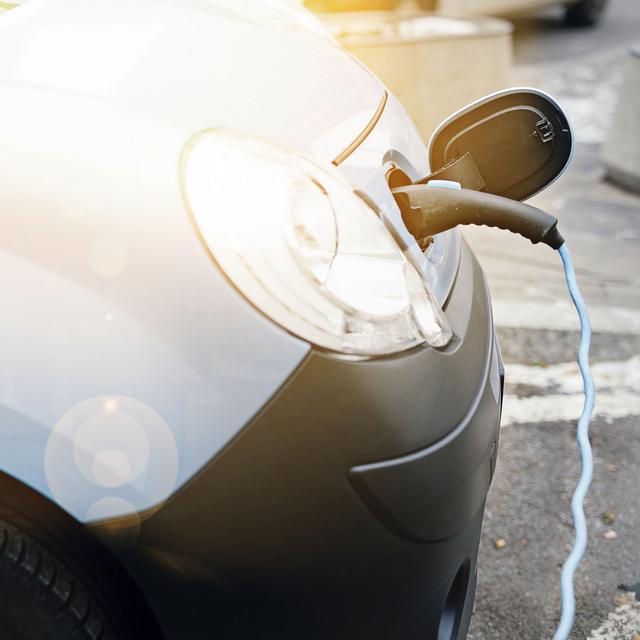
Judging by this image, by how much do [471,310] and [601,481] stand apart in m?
1.39

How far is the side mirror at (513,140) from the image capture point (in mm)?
2092

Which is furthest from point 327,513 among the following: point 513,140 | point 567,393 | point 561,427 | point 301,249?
point 567,393

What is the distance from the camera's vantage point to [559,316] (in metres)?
4.18

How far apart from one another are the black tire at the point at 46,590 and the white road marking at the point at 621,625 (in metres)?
1.36

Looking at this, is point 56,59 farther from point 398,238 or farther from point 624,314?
point 624,314

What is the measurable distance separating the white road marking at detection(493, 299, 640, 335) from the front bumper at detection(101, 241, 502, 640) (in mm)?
2569

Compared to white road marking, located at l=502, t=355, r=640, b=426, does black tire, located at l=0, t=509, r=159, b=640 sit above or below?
above

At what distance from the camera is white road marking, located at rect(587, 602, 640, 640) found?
239 cm

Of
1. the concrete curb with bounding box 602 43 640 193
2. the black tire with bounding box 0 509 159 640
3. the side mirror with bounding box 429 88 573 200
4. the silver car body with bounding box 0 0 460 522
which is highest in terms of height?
the silver car body with bounding box 0 0 460 522

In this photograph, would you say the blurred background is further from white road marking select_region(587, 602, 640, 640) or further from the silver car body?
the silver car body

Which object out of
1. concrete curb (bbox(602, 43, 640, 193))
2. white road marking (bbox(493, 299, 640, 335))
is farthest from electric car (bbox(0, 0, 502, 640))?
concrete curb (bbox(602, 43, 640, 193))

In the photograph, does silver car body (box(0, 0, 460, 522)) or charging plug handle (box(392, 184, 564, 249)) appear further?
charging plug handle (box(392, 184, 564, 249))

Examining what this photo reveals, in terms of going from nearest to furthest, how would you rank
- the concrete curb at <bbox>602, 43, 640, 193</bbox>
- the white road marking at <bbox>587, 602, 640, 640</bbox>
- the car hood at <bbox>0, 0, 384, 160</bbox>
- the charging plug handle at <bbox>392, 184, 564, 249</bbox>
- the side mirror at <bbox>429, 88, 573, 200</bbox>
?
the car hood at <bbox>0, 0, 384, 160</bbox>
the charging plug handle at <bbox>392, 184, 564, 249</bbox>
the side mirror at <bbox>429, 88, 573, 200</bbox>
the white road marking at <bbox>587, 602, 640, 640</bbox>
the concrete curb at <bbox>602, 43, 640, 193</bbox>

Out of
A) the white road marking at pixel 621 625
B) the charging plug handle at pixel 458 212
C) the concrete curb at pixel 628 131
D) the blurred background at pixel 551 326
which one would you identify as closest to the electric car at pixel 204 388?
the charging plug handle at pixel 458 212
